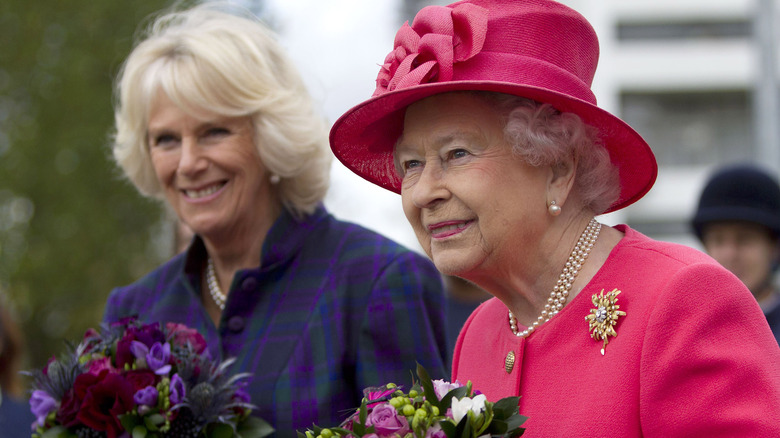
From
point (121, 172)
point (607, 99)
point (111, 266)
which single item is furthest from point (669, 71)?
point (121, 172)

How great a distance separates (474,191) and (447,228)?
0.14 metres

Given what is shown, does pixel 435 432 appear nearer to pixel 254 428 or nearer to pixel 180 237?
pixel 254 428

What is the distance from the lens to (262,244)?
3.62m

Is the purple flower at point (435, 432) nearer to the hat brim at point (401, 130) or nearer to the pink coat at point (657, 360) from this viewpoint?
the pink coat at point (657, 360)

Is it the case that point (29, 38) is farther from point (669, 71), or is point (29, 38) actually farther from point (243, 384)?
point (669, 71)

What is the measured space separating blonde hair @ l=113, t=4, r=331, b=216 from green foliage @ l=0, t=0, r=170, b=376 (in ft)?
42.1

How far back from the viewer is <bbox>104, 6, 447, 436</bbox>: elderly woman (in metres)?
3.25

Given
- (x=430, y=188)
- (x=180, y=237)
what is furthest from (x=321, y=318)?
(x=180, y=237)

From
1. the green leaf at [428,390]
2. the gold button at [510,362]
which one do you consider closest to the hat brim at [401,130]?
the gold button at [510,362]

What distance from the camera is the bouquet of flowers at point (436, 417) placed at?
198 cm

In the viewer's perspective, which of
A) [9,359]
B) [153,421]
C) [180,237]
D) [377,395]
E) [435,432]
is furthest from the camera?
[180,237]

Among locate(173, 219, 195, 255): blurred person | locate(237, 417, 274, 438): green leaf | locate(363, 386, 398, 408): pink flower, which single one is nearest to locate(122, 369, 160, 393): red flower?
locate(237, 417, 274, 438): green leaf

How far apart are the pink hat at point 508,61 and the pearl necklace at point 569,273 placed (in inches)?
9.3

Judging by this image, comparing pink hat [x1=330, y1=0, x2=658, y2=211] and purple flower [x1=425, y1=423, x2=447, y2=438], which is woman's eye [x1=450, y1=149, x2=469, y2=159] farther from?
purple flower [x1=425, y1=423, x2=447, y2=438]
